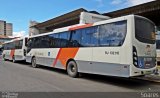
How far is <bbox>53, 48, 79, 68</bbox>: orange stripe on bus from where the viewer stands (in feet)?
41.1

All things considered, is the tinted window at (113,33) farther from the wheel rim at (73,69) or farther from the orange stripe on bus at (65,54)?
the wheel rim at (73,69)

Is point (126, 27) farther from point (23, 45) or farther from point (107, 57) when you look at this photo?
point (23, 45)

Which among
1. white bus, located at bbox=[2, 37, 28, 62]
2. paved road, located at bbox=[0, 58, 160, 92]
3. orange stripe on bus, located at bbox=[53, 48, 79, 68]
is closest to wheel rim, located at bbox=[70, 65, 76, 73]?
orange stripe on bus, located at bbox=[53, 48, 79, 68]

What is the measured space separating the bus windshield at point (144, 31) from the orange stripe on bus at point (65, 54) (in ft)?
12.6

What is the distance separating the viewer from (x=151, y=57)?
10164 millimetres

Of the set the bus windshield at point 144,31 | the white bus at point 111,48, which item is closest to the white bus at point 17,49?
the white bus at point 111,48

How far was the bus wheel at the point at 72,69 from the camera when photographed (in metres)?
12.3

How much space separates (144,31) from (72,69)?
187 inches

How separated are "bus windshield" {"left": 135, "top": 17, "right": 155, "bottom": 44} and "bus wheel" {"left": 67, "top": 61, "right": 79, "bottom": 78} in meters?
4.15

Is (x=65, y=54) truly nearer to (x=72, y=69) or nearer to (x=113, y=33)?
(x=72, y=69)

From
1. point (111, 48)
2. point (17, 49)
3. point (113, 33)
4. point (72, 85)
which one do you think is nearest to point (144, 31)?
point (113, 33)

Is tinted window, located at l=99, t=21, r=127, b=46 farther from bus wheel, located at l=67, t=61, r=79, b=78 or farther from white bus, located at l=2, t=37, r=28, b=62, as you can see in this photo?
white bus, located at l=2, t=37, r=28, b=62

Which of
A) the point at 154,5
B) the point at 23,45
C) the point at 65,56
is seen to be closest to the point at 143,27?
the point at 65,56

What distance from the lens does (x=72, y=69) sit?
12766 millimetres
